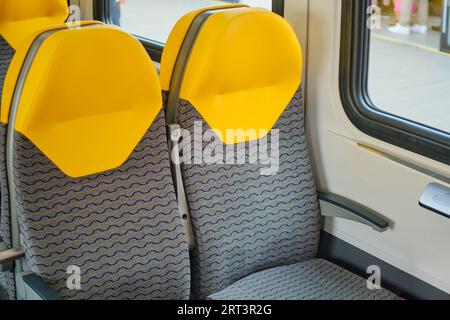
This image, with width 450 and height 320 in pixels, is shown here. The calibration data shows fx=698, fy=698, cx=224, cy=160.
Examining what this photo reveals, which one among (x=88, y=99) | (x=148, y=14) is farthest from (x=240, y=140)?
(x=148, y=14)

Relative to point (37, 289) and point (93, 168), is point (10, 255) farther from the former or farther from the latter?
point (93, 168)

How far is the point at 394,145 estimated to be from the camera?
2.24 meters

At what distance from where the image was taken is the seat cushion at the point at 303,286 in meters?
2.24

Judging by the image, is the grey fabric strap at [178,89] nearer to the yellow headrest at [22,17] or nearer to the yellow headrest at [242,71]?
the yellow headrest at [242,71]

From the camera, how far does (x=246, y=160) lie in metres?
2.27

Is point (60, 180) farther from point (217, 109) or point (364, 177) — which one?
point (364, 177)

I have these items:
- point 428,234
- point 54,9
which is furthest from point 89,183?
point 54,9

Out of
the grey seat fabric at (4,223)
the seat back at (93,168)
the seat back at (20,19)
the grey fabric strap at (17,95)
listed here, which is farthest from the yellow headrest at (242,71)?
the seat back at (20,19)

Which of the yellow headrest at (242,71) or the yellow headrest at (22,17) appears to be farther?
the yellow headrest at (22,17)

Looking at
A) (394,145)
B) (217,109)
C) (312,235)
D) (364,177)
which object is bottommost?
(312,235)

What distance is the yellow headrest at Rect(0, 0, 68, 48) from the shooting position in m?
2.99

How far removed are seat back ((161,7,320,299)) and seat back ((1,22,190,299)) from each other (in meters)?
0.12

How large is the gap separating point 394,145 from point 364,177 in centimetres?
18

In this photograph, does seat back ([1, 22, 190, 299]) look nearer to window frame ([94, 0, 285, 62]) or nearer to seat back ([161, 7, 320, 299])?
seat back ([161, 7, 320, 299])
